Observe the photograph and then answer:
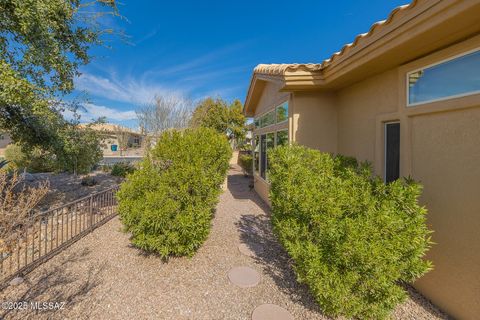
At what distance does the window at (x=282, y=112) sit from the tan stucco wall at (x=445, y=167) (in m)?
2.41

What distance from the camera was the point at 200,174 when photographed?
3.98 metres

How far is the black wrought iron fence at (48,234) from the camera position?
3.51 meters

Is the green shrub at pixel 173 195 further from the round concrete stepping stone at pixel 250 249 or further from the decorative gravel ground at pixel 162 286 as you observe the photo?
the round concrete stepping stone at pixel 250 249

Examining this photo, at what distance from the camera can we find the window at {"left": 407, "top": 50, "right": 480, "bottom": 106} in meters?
2.63

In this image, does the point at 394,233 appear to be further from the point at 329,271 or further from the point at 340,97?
the point at 340,97

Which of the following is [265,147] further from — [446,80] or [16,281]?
[16,281]

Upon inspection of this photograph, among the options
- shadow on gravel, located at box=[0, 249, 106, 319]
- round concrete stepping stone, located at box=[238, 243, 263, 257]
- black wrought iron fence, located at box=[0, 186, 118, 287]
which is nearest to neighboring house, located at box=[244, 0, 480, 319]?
round concrete stepping stone, located at box=[238, 243, 263, 257]

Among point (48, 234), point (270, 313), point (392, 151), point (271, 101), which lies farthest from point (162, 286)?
point (271, 101)

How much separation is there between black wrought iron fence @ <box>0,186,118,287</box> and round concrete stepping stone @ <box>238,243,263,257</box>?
3.55m

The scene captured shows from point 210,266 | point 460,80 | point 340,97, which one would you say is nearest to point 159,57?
point 340,97

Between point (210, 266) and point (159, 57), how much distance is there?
1392cm

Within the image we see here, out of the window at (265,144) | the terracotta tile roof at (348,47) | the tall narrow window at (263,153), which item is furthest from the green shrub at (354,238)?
the tall narrow window at (263,153)

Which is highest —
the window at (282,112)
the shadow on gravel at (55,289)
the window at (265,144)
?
the window at (282,112)

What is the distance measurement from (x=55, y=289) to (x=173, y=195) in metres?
2.14
